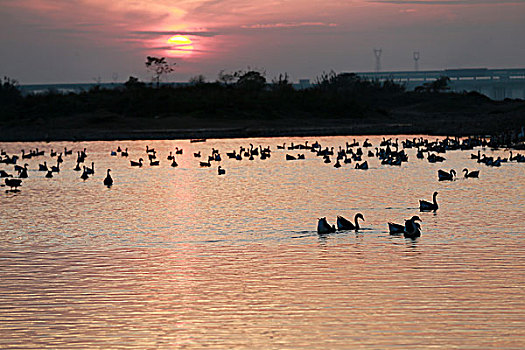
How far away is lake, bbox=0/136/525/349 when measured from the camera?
12711 millimetres

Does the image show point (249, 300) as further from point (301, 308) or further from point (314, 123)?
point (314, 123)

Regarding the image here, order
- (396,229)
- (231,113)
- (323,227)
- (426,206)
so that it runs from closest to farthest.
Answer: (396,229) → (323,227) → (426,206) → (231,113)

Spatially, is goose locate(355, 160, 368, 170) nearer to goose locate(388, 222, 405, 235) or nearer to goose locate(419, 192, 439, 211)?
goose locate(419, 192, 439, 211)

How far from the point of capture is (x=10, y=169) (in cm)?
4944

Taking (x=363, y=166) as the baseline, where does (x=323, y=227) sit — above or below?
below

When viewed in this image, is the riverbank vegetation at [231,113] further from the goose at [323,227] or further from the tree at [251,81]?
the goose at [323,227]

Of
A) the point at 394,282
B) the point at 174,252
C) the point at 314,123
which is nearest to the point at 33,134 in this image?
the point at 314,123

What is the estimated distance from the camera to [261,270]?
1758 cm

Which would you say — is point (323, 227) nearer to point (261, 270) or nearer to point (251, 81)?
point (261, 270)

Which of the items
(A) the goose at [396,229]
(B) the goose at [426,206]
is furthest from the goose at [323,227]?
(B) the goose at [426,206]

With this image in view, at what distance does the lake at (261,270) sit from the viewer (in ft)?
41.7

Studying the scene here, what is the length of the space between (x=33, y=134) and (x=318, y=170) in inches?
1794

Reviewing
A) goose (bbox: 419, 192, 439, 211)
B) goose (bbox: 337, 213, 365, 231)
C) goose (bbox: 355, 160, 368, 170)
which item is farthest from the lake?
goose (bbox: 355, 160, 368, 170)

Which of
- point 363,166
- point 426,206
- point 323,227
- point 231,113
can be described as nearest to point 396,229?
point 323,227
